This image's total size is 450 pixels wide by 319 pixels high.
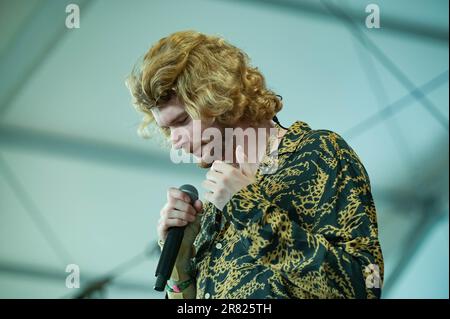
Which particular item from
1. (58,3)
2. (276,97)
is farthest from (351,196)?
(58,3)

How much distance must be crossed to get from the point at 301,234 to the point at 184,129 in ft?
1.42

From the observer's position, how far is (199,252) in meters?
1.53

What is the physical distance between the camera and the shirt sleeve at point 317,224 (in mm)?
1253

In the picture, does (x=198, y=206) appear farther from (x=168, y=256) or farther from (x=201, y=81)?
(x=201, y=81)

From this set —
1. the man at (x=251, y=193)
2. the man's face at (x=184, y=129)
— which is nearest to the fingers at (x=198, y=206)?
the man at (x=251, y=193)

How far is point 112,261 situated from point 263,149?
118 cm

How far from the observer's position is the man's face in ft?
5.10

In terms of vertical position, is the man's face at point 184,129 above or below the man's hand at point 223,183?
above

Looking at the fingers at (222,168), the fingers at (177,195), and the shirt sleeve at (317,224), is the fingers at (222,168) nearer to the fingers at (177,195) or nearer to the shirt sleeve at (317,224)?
the shirt sleeve at (317,224)

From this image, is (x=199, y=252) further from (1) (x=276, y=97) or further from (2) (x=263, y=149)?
(1) (x=276, y=97)

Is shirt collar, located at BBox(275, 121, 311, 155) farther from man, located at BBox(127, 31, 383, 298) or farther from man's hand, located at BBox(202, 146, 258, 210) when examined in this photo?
man's hand, located at BBox(202, 146, 258, 210)

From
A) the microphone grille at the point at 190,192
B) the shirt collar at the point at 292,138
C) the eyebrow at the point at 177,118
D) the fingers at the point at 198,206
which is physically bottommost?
the fingers at the point at 198,206

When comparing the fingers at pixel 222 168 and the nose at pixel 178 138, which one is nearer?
the fingers at pixel 222 168

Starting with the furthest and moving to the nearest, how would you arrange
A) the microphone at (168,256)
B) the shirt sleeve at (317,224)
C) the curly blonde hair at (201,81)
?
the curly blonde hair at (201,81)
the microphone at (168,256)
the shirt sleeve at (317,224)
